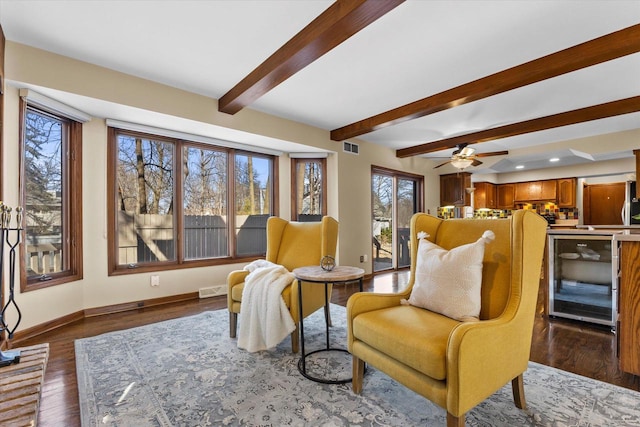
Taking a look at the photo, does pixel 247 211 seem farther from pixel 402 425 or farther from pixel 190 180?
pixel 402 425

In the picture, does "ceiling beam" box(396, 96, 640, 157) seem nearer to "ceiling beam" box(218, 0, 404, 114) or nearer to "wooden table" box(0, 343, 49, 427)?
"ceiling beam" box(218, 0, 404, 114)

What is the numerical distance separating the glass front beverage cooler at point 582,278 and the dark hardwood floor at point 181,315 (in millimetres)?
146

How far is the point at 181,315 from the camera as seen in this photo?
10.9ft

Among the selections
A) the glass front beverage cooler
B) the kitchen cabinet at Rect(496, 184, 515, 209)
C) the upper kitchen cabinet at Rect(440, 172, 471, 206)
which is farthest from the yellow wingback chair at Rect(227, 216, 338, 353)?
the kitchen cabinet at Rect(496, 184, 515, 209)

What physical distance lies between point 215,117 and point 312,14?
1.94 metres

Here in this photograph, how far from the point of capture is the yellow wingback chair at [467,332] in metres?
1.29

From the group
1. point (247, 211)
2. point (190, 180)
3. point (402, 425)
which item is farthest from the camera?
point (247, 211)

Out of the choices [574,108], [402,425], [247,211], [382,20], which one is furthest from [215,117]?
[574,108]

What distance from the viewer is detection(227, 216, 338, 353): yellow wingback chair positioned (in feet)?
7.79

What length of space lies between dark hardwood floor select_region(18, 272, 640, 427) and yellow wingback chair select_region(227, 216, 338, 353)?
3.58ft

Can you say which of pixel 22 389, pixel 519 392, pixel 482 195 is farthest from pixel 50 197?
pixel 482 195

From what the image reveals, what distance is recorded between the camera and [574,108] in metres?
3.92

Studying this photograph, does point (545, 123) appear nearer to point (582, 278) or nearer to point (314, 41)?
point (582, 278)

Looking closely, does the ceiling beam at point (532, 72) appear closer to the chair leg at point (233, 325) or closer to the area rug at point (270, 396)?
the area rug at point (270, 396)
